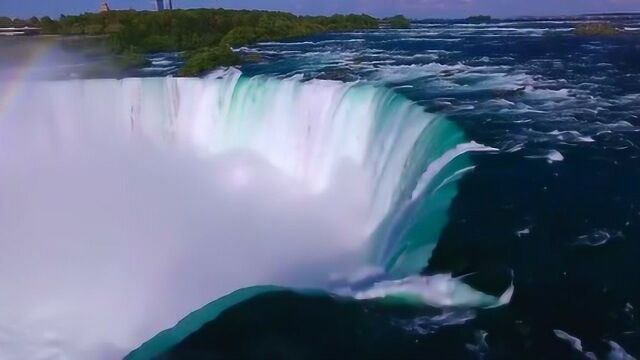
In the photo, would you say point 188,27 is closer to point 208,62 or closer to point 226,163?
point 208,62

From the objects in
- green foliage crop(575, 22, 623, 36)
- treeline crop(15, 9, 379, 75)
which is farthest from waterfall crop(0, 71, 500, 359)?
green foliage crop(575, 22, 623, 36)

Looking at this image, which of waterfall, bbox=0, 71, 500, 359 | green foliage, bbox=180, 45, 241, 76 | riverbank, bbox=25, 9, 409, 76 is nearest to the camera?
waterfall, bbox=0, 71, 500, 359

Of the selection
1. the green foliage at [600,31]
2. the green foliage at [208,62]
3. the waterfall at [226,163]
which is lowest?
the waterfall at [226,163]

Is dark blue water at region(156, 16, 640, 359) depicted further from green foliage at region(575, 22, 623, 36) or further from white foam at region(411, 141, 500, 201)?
green foliage at region(575, 22, 623, 36)

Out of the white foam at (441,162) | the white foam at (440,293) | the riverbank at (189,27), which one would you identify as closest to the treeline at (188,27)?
the riverbank at (189,27)

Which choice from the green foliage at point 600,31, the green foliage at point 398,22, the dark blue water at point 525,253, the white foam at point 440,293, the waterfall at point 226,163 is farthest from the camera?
the green foliage at point 398,22

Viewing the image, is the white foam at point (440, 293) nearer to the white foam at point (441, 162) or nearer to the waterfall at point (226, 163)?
the waterfall at point (226, 163)

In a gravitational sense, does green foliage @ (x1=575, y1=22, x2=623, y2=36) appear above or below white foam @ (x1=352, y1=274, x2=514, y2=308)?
above
